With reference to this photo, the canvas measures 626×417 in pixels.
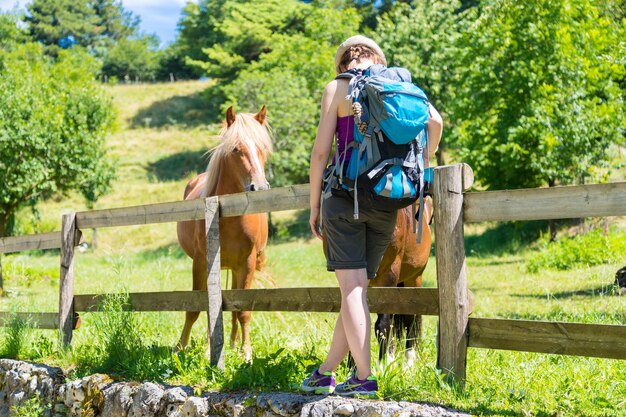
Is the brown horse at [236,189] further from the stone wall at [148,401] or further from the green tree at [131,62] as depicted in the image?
the green tree at [131,62]

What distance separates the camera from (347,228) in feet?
12.9

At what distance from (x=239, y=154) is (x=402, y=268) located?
2.18 meters

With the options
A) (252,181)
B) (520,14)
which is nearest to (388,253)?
(252,181)

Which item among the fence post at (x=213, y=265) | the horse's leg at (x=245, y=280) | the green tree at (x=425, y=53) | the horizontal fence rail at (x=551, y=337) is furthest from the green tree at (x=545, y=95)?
the horizontal fence rail at (x=551, y=337)

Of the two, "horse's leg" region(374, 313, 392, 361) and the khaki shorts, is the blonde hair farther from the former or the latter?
"horse's leg" region(374, 313, 392, 361)

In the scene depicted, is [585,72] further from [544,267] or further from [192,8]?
[192,8]

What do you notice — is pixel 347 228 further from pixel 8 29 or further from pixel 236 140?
pixel 8 29

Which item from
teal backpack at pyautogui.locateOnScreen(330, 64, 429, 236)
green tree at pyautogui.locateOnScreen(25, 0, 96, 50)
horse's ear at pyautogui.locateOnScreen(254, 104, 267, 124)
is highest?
green tree at pyautogui.locateOnScreen(25, 0, 96, 50)

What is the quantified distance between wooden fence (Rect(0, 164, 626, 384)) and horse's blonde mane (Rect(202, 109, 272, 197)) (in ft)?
5.25

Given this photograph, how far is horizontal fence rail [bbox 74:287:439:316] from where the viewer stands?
429cm

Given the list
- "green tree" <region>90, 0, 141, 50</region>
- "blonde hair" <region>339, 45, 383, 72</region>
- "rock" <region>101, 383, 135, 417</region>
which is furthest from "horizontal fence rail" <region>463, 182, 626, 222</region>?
"green tree" <region>90, 0, 141, 50</region>

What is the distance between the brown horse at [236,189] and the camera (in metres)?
7.03

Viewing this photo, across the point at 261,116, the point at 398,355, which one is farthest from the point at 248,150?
the point at 398,355

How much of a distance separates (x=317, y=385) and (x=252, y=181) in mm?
3046
